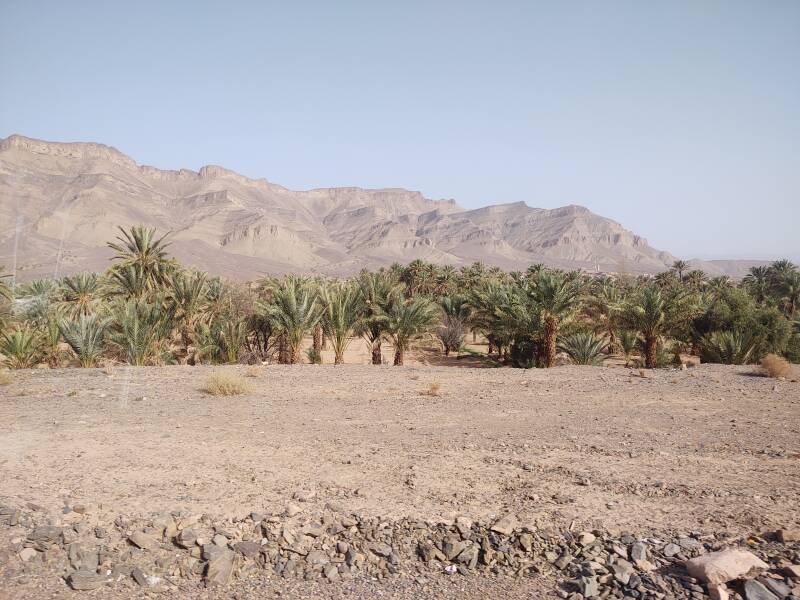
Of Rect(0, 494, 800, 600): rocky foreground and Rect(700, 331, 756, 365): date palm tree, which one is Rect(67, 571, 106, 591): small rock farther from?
Rect(700, 331, 756, 365): date palm tree

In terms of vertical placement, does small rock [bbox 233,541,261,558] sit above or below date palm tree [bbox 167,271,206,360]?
below

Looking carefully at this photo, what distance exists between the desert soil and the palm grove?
13.7 ft

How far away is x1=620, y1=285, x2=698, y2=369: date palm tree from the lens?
18938 millimetres

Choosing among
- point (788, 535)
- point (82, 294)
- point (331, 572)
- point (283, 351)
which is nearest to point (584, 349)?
point (283, 351)

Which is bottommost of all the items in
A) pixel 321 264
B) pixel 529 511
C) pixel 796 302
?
pixel 529 511

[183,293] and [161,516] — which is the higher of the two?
[183,293]

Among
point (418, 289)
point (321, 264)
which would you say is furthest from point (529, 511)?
point (321, 264)

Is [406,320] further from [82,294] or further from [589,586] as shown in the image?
[589,586]

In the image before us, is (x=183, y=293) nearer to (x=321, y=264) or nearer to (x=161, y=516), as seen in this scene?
(x=161, y=516)

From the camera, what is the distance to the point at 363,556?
4.57 metres

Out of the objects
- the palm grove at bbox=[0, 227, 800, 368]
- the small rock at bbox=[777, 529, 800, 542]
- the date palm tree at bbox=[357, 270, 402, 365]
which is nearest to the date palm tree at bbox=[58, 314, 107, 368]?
the palm grove at bbox=[0, 227, 800, 368]

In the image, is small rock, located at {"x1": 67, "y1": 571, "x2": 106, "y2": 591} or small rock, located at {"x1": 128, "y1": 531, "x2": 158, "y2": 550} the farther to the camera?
small rock, located at {"x1": 128, "y1": 531, "x2": 158, "y2": 550}

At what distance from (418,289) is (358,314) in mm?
28987

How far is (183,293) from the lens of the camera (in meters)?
19.7
